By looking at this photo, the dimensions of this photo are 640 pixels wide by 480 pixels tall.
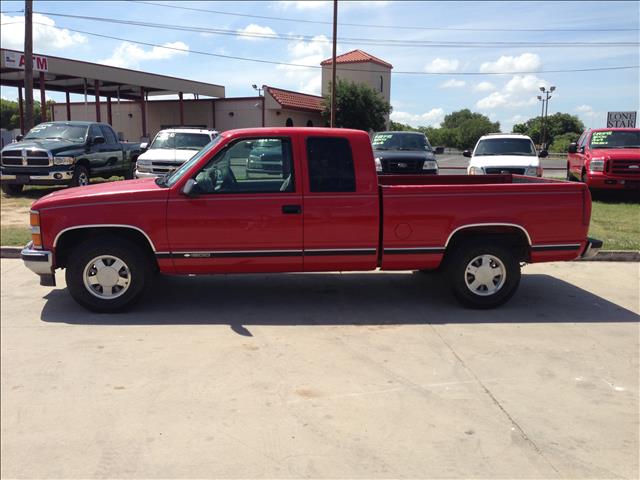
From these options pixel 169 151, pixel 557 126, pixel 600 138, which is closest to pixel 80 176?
pixel 169 151

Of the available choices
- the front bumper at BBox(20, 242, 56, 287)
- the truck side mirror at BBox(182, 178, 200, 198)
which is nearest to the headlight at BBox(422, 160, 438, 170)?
the truck side mirror at BBox(182, 178, 200, 198)

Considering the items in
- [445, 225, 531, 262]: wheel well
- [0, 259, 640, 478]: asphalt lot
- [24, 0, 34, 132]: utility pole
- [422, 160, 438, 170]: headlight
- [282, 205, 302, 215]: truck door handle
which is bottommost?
[0, 259, 640, 478]: asphalt lot

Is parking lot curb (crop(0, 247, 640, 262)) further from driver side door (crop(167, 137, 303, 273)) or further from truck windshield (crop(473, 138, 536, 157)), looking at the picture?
truck windshield (crop(473, 138, 536, 157))

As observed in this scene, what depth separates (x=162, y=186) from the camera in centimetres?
601

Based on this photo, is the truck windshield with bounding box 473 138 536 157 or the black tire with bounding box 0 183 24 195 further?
the truck windshield with bounding box 473 138 536 157

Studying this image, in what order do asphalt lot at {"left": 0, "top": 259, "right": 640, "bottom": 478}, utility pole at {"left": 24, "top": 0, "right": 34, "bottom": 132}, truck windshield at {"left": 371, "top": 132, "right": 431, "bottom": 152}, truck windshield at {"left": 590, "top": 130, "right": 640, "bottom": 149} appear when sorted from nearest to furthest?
asphalt lot at {"left": 0, "top": 259, "right": 640, "bottom": 478} → truck windshield at {"left": 590, "top": 130, "right": 640, "bottom": 149} → truck windshield at {"left": 371, "top": 132, "right": 431, "bottom": 152} → utility pole at {"left": 24, "top": 0, "right": 34, "bottom": 132}

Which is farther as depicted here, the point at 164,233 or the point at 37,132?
the point at 37,132

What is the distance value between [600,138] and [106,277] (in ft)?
48.0

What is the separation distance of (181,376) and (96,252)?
203 cm

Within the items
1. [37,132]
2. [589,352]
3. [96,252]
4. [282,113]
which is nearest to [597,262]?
[589,352]

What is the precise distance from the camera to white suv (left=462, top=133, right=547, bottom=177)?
47.2ft

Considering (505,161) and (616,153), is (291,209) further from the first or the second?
(616,153)

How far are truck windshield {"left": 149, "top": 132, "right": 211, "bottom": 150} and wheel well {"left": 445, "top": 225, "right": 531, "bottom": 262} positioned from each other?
1009cm

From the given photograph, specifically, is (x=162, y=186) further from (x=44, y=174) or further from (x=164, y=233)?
(x=44, y=174)
